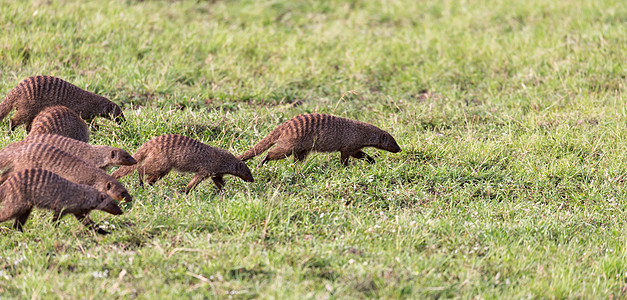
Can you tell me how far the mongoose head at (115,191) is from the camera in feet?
13.8

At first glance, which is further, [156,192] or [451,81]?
[451,81]

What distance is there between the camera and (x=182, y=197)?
14.5 ft

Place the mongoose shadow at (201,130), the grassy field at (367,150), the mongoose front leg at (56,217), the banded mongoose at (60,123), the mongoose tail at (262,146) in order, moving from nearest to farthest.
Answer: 1. the grassy field at (367,150)
2. the mongoose front leg at (56,217)
3. the banded mongoose at (60,123)
4. the mongoose tail at (262,146)
5. the mongoose shadow at (201,130)

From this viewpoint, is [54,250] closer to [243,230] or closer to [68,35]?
[243,230]

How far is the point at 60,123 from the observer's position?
4977 mm

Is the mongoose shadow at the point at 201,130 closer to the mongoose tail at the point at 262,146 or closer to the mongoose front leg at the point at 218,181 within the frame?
the mongoose tail at the point at 262,146

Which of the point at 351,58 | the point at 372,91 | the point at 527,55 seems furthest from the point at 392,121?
the point at 527,55

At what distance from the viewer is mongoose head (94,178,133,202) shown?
4.20 m

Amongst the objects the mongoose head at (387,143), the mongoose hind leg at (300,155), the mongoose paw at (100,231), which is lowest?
the mongoose paw at (100,231)

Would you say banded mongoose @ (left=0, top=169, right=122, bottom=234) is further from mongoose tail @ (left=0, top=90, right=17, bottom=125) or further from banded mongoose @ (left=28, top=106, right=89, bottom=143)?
mongoose tail @ (left=0, top=90, right=17, bottom=125)

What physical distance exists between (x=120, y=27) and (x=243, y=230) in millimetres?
4404

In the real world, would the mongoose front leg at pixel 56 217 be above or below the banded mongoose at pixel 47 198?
below

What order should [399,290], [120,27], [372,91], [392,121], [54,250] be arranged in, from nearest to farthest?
[399,290] → [54,250] → [392,121] → [372,91] → [120,27]

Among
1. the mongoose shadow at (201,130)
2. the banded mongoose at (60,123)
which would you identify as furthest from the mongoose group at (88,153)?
the mongoose shadow at (201,130)
